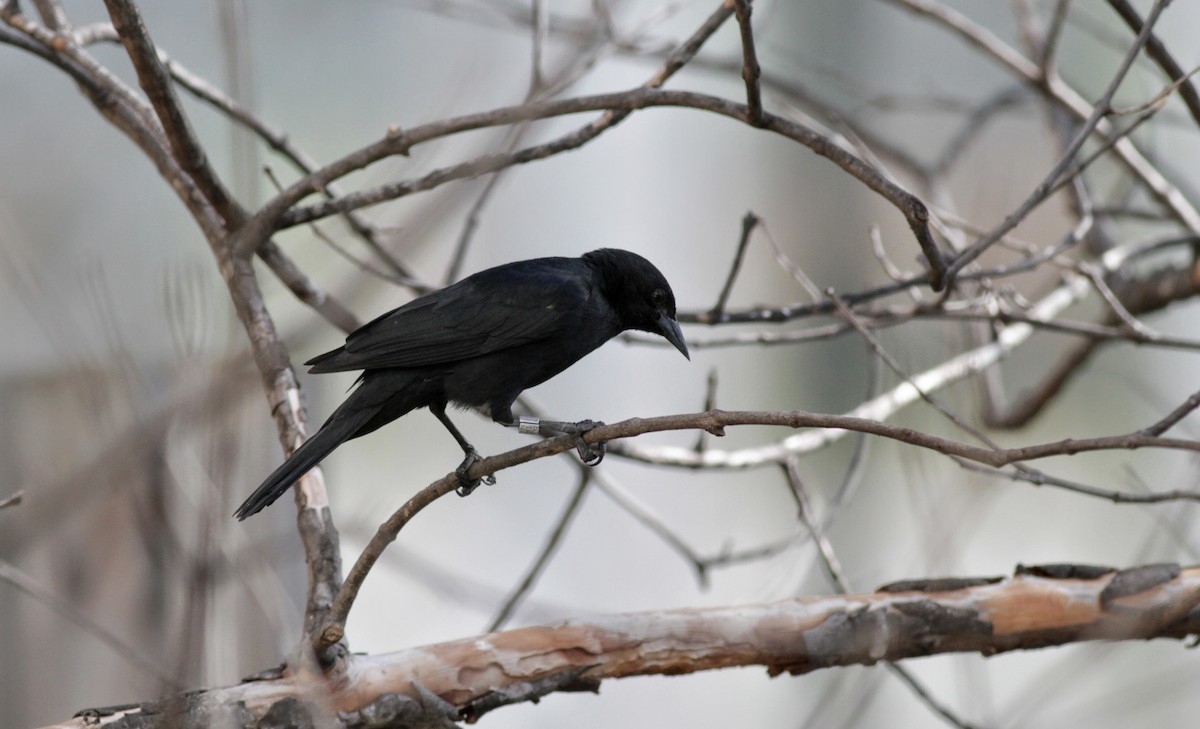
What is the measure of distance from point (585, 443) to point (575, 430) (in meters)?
0.11

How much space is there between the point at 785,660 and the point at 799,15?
856cm

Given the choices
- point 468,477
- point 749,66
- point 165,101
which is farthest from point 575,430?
point 165,101

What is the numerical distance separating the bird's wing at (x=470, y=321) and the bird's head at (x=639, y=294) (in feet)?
0.60

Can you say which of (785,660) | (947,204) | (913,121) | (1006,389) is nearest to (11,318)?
(785,660)

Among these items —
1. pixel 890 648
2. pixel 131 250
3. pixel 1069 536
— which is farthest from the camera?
pixel 1069 536

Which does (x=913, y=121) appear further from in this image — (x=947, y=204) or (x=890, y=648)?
(x=890, y=648)

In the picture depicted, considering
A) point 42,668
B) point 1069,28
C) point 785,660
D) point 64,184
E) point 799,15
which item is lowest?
point 785,660

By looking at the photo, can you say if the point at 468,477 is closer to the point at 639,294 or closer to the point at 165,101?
the point at 639,294

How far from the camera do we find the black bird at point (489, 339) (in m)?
3.30

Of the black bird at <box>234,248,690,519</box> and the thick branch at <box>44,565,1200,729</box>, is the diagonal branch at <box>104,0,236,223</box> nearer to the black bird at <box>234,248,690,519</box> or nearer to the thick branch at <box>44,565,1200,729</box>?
the black bird at <box>234,248,690,519</box>

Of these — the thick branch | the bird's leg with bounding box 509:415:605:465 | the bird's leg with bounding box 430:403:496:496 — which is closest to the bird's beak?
the bird's leg with bounding box 509:415:605:465

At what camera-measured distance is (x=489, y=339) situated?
11.3 ft

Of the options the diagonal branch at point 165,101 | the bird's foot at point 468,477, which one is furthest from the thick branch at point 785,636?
the diagonal branch at point 165,101

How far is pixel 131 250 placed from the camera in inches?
148
